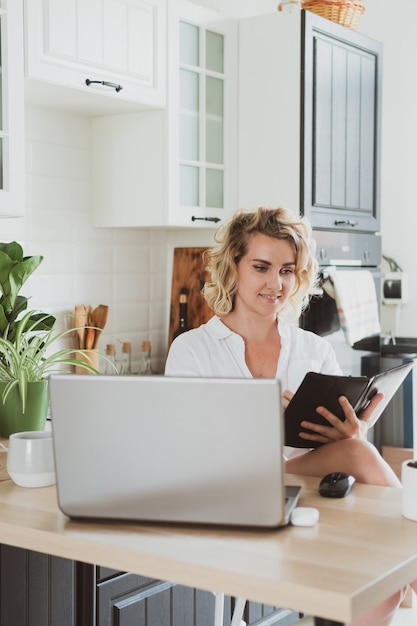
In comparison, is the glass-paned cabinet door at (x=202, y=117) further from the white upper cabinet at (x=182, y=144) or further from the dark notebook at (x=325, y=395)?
the dark notebook at (x=325, y=395)

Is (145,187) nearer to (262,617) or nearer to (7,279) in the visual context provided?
(7,279)

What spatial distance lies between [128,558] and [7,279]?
1.37 m

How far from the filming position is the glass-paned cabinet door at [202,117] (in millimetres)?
3613

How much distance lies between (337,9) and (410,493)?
279 cm

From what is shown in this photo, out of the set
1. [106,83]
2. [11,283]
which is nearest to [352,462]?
[11,283]

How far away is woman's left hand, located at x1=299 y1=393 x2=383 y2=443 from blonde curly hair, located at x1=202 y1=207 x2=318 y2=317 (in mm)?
702

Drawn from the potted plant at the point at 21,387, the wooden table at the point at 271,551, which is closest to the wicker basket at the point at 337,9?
the potted plant at the point at 21,387

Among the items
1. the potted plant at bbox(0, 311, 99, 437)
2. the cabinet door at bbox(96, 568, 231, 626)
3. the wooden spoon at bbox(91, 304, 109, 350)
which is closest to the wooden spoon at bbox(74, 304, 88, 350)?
the wooden spoon at bbox(91, 304, 109, 350)

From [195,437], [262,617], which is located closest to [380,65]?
[262,617]

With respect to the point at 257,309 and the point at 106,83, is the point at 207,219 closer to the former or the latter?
the point at 106,83

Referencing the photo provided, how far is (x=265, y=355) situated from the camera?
2867 millimetres

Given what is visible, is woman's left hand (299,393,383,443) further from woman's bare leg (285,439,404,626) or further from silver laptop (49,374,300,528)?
silver laptop (49,374,300,528)

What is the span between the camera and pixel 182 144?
11.9 feet

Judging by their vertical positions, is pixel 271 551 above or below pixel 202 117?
below
